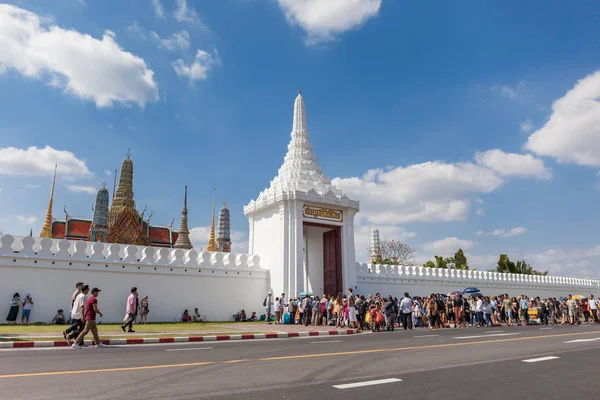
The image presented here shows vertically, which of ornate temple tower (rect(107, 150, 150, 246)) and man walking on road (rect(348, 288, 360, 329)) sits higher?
ornate temple tower (rect(107, 150, 150, 246))

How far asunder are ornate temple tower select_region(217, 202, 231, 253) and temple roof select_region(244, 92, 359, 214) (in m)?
56.5

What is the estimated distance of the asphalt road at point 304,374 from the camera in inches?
224

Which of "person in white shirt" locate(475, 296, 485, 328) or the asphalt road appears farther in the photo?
"person in white shirt" locate(475, 296, 485, 328)

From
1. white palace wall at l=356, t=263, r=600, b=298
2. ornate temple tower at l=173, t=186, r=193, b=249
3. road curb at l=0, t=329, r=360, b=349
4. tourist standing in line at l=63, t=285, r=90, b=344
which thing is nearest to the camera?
road curb at l=0, t=329, r=360, b=349

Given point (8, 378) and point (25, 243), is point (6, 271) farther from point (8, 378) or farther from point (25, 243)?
point (8, 378)

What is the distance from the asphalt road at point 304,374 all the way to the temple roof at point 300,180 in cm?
1708

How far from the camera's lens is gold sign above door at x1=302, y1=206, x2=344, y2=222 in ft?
89.5

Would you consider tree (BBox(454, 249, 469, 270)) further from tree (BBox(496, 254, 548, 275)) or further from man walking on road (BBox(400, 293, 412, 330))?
man walking on road (BBox(400, 293, 412, 330))

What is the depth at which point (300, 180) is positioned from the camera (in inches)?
1162

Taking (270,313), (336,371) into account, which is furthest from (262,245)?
(336,371)

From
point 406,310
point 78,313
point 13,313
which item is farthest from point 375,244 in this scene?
point 78,313

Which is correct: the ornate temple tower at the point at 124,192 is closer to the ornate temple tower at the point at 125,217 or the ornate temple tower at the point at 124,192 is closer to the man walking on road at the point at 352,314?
the ornate temple tower at the point at 125,217

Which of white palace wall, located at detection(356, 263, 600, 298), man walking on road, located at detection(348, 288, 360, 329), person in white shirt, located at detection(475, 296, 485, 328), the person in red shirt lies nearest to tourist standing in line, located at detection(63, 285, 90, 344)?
the person in red shirt

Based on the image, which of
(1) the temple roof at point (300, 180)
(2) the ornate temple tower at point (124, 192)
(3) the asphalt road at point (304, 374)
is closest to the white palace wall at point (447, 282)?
(1) the temple roof at point (300, 180)
